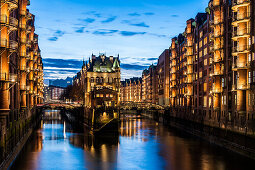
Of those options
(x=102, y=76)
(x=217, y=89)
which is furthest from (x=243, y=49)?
(x=102, y=76)

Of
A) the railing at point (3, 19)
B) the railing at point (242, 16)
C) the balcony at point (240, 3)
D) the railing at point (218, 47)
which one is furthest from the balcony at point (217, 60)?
the railing at point (3, 19)

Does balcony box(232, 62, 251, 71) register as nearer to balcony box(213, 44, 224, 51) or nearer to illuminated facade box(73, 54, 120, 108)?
balcony box(213, 44, 224, 51)

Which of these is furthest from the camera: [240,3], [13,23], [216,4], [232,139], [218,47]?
[216,4]

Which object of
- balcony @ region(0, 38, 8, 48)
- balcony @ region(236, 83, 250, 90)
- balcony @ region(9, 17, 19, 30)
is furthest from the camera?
balcony @ region(236, 83, 250, 90)

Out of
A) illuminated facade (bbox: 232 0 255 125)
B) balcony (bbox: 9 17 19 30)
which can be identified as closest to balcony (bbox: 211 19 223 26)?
illuminated facade (bbox: 232 0 255 125)

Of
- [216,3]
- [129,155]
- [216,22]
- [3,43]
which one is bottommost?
[129,155]

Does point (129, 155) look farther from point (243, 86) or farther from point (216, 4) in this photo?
point (216, 4)

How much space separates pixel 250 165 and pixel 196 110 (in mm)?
55956

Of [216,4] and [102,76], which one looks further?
[102,76]

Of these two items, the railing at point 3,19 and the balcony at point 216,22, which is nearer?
the railing at point 3,19

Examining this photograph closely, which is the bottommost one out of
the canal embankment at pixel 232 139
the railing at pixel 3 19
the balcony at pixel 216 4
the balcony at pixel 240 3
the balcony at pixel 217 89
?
the canal embankment at pixel 232 139

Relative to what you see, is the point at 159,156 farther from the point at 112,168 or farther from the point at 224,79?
the point at 224,79

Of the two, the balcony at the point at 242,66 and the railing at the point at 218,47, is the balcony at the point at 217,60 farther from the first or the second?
the balcony at the point at 242,66

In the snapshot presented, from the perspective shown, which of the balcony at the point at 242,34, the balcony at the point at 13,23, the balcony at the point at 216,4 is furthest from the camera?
the balcony at the point at 216,4
